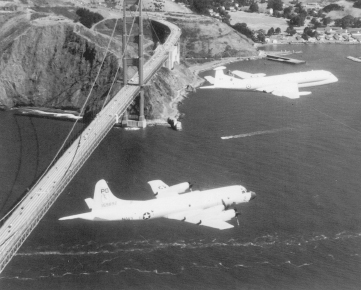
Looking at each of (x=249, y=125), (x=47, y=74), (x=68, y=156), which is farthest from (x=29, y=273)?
(x=47, y=74)

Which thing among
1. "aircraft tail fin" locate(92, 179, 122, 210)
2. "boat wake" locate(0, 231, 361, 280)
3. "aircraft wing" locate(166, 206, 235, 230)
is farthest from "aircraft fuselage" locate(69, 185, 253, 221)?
"boat wake" locate(0, 231, 361, 280)

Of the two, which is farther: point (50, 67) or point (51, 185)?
point (50, 67)

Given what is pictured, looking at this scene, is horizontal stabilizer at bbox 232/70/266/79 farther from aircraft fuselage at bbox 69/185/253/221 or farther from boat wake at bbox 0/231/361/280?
boat wake at bbox 0/231/361/280

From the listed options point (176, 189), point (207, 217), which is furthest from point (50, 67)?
point (207, 217)

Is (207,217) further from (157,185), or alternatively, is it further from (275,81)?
(275,81)

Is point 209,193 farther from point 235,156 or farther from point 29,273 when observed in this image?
point 29,273

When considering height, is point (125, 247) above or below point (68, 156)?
below

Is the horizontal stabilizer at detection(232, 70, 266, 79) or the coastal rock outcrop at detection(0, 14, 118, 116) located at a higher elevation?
the coastal rock outcrop at detection(0, 14, 118, 116)

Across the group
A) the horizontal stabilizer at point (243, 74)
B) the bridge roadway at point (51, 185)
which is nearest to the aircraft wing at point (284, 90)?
the horizontal stabilizer at point (243, 74)
